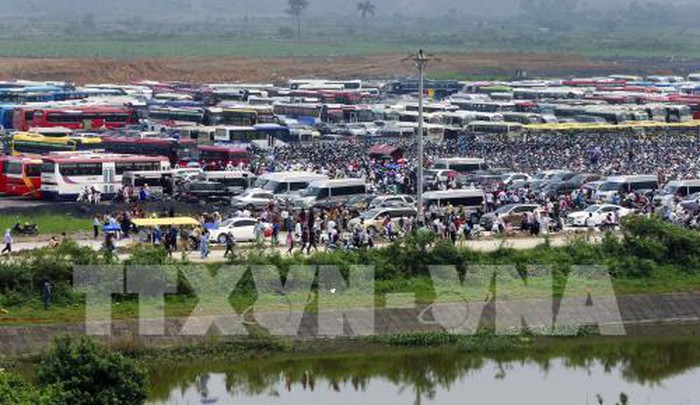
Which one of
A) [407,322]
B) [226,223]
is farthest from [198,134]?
[407,322]

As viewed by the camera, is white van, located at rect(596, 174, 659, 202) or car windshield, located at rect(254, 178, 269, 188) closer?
car windshield, located at rect(254, 178, 269, 188)

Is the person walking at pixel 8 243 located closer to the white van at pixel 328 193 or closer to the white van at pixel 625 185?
the white van at pixel 328 193

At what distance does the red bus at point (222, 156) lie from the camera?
1913 inches

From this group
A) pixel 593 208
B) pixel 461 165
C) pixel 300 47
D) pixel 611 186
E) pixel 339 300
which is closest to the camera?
pixel 339 300

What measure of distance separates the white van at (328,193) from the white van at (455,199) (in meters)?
2.28

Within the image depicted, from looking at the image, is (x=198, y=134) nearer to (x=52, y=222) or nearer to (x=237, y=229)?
(x=52, y=222)

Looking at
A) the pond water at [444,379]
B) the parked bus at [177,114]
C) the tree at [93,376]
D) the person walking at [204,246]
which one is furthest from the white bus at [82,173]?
the tree at [93,376]

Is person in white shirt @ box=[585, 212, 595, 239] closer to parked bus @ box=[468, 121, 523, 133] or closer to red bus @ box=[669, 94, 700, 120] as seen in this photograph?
parked bus @ box=[468, 121, 523, 133]

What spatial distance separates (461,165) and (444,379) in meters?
22.8

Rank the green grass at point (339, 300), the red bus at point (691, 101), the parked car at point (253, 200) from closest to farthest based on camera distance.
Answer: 1. the green grass at point (339, 300)
2. the parked car at point (253, 200)
3. the red bus at point (691, 101)

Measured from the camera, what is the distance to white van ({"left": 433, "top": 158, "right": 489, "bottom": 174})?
47.8 m

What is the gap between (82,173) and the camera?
4166 cm

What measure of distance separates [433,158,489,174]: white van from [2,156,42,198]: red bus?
39.8 ft

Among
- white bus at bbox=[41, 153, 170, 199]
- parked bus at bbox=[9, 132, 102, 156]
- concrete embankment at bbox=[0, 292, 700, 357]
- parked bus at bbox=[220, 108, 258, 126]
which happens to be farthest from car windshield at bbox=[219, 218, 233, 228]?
parked bus at bbox=[220, 108, 258, 126]
